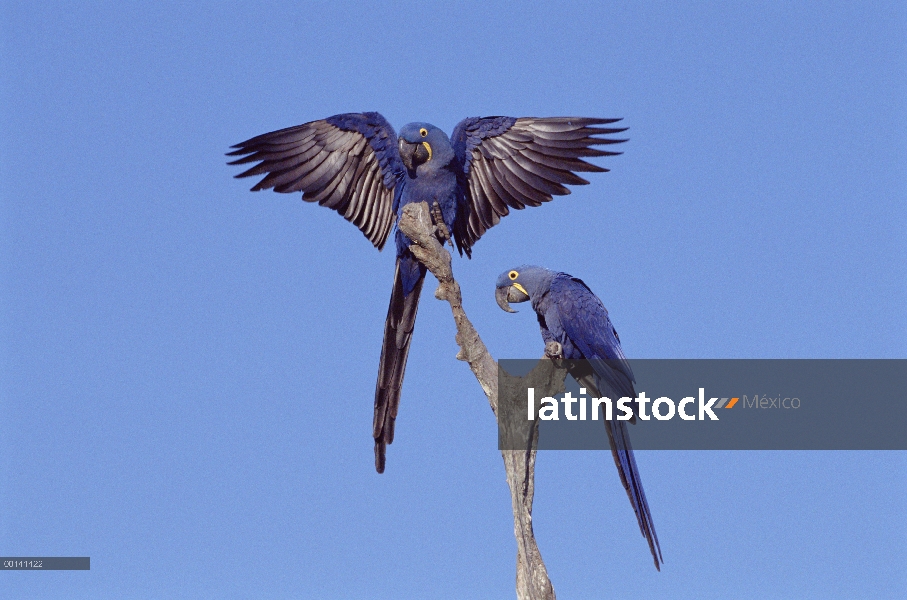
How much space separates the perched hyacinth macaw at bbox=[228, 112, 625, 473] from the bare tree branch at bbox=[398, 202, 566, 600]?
1.29 feet

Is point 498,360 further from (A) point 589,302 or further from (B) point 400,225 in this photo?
(B) point 400,225

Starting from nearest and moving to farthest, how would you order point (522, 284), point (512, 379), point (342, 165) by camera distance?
1. point (512, 379)
2. point (522, 284)
3. point (342, 165)

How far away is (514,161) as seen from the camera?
650 centimetres

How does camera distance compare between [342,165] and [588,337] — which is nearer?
[588,337]

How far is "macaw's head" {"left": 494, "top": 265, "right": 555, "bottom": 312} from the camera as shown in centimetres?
598

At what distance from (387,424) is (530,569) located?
1578mm

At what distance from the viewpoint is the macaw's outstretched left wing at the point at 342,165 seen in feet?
21.0
